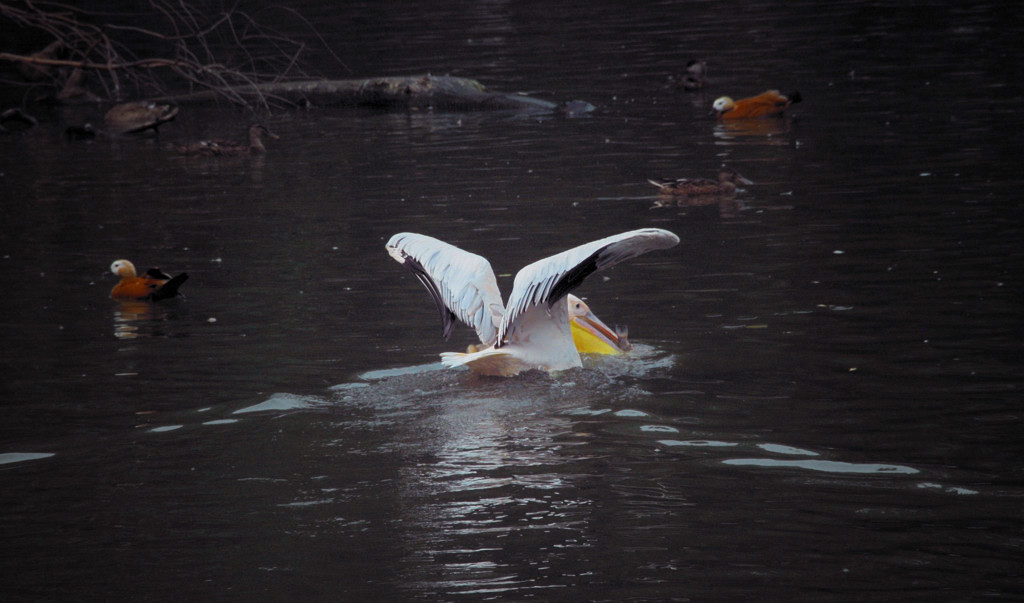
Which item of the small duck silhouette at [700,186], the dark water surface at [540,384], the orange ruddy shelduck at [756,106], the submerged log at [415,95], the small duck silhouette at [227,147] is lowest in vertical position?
the dark water surface at [540,384]

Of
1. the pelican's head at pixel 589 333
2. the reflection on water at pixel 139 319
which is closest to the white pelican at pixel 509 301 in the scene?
the pelican's head at pixel 589 333

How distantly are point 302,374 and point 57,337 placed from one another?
88.3 inches

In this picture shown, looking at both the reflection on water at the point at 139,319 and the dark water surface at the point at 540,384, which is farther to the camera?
the reflection on water at the point at 139,319

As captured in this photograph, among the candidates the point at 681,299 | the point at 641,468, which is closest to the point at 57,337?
the point at 681,299

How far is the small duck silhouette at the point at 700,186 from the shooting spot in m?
12.0

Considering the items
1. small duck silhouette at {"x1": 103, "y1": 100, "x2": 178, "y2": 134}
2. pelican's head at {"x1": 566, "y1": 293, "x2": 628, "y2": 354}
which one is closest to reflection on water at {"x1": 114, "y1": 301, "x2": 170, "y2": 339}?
pelican's head at {"x1": 566, "y1": 293, "x2": 628, "y2": 354}

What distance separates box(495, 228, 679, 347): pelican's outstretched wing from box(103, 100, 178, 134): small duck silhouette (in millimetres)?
14490

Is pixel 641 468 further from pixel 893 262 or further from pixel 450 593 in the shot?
pixel 893 262

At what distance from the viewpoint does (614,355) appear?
7.42 meters

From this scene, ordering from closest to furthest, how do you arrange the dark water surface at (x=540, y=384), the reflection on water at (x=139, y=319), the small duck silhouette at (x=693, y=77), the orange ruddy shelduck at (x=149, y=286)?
1. the dark water surface at (x=540, y=384)
2. the reflection on water at (x=139, y=319)
3. the orange ruddy shelduck at (x=149, y=286)
4. the small duck silhouette at (x=693, y=77)

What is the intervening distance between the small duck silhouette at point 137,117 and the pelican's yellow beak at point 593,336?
13553 millimetres

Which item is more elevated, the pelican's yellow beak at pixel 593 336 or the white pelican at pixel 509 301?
the white pelican at pixel 509 301

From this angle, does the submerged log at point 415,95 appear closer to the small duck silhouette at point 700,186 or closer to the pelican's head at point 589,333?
the small duck silhouette at point 700,186

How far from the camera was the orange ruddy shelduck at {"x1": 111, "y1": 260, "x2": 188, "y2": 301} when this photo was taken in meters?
9.58
